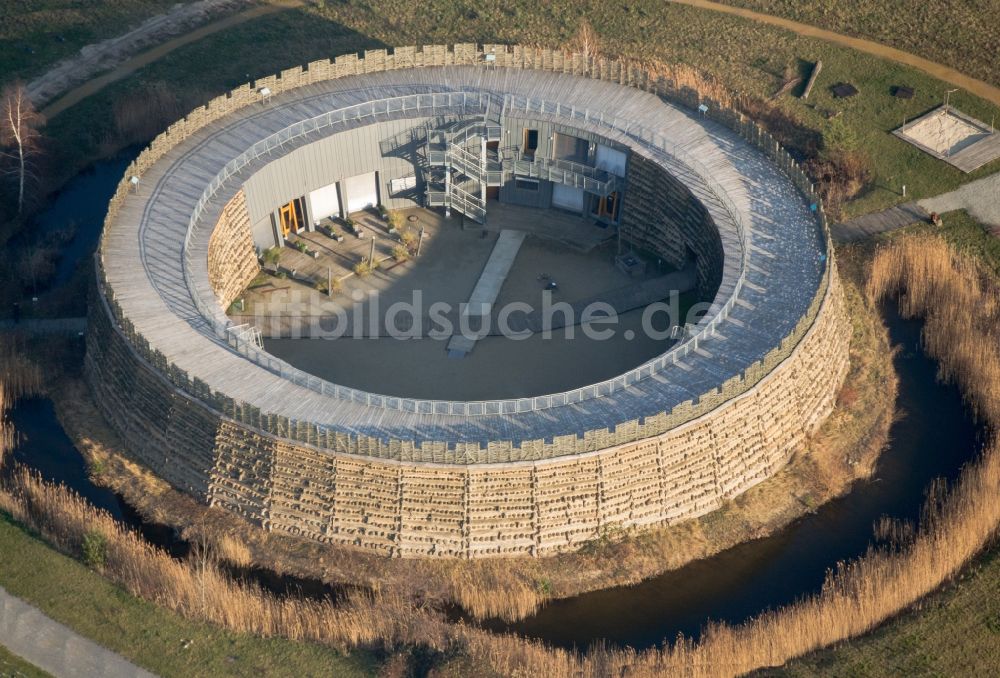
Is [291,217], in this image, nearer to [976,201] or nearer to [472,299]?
[472,299]

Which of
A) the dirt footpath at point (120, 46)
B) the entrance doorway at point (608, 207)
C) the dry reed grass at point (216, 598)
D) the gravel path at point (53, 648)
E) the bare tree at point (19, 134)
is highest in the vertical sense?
the dirt footpath at point (120, 46)

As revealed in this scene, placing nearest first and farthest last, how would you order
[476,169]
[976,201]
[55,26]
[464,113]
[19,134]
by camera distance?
[464,113]
[476,169]
[19,134]
[976,201]
[55,26]

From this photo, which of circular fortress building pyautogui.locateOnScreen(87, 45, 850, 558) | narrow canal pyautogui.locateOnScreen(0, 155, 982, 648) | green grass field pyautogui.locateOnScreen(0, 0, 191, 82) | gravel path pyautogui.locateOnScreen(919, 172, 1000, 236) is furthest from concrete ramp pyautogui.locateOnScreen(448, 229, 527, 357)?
green grass field pyautogui.locateOnScreen(0, 0, 191, 82)

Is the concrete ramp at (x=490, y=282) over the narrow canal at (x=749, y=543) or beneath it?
over

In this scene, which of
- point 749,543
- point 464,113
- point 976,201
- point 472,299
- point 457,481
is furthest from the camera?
point 976,201

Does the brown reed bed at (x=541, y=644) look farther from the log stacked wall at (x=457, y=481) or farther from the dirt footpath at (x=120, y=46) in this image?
the dirt footpath at (x=120, y=46)

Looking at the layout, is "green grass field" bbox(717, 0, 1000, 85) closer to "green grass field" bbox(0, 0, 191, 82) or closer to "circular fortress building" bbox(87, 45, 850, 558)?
"circular fortress building" bbox(87, 45, 850, 558)

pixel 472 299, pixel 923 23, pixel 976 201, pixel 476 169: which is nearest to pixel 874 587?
pixel 472 299

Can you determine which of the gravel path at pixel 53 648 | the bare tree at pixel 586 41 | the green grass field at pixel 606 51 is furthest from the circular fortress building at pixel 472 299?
the green grass field at pixel 606 51
